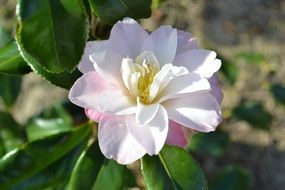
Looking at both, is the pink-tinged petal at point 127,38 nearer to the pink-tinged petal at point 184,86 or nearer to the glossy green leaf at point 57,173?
the pink-tinged petal at point 184,86

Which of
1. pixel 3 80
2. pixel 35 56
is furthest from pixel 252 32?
pixel 35 56

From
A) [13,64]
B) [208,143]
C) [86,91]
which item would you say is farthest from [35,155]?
[208,143]

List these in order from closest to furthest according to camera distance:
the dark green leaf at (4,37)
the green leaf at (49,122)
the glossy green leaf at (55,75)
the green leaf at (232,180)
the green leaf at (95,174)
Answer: the glossy green leaf at (55,75) < the green leaf at (95,174) < the dark green leaf at (4,37) < the green leaf at (49,122) < the green leaf at (232,180)

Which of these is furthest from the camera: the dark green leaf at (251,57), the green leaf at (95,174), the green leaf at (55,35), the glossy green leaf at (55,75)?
the dark green leaf at (251,57)

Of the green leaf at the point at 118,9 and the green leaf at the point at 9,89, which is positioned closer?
the green leaf at the point at 118,9

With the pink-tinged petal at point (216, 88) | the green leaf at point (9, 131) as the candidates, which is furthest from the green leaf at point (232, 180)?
the pink-tinged petal at point (216, 88)

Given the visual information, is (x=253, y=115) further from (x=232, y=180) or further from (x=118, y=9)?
(x=118, y=9)

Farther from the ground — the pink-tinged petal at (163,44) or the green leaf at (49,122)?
the pink-tinged petal at (163,44)

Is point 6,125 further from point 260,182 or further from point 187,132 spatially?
point 260,182
